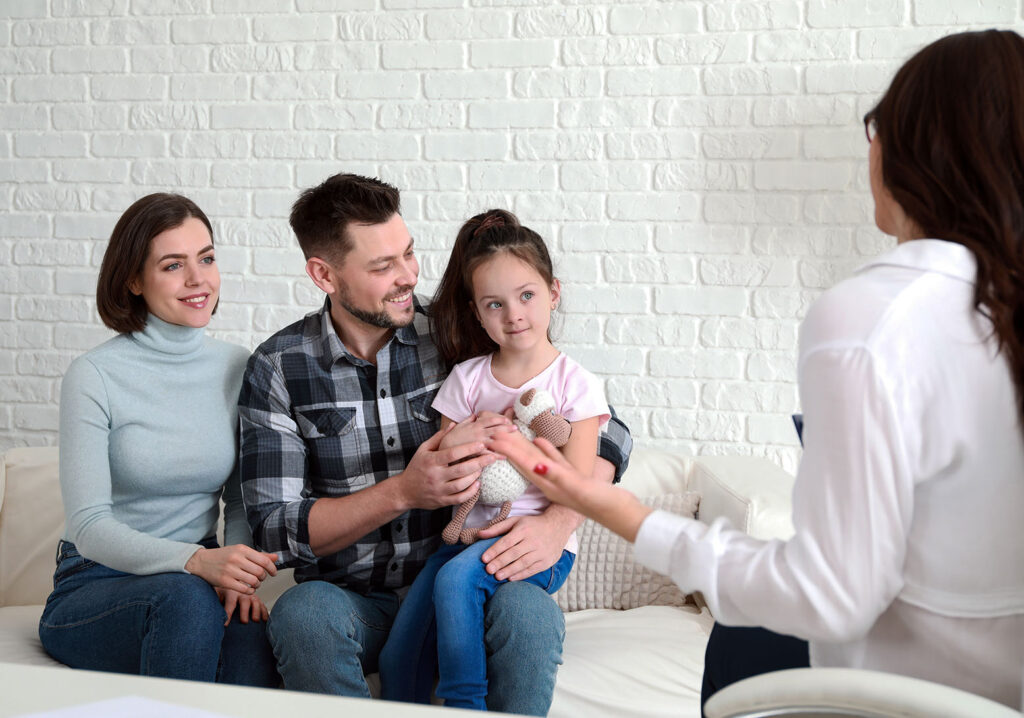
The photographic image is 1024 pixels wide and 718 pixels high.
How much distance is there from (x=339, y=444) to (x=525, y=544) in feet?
1.46

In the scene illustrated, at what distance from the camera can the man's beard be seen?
1933mm

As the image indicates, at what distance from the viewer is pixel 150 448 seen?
190 cm

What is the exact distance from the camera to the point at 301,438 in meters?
1.96

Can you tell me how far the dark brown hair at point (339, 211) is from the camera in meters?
1.97

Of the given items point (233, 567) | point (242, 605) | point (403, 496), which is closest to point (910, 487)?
point (403, 496)

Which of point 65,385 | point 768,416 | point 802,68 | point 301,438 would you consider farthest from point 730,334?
point 65,385

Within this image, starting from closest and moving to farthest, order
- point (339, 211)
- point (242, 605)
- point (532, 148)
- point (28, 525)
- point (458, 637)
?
point (458, 637) → point (242, 605) → point (339, 211) → point (28, 525) → point (532, 148)

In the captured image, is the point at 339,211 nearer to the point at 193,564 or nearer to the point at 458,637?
the point at 193,564

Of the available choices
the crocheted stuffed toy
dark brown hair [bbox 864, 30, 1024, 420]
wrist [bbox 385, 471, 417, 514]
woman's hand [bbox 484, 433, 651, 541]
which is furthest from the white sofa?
dark brown hair [bbox 864, 30, 1024, 420]

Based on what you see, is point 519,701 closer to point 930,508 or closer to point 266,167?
point 930,508

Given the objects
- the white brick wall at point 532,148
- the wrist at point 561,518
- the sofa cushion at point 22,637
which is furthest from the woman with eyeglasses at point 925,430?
the white brick wall at point 532,148

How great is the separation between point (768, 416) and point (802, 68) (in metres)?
0.99

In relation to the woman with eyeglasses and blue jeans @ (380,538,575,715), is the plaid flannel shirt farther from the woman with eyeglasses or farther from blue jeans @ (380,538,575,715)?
the woman with eyeglasses

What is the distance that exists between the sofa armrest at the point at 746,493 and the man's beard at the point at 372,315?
80 cm
